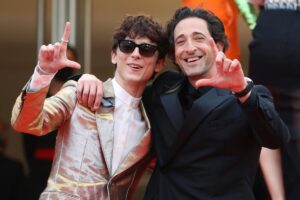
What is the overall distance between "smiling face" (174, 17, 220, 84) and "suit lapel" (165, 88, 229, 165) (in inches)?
5.9

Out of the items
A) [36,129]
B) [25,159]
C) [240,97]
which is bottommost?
[25,159]

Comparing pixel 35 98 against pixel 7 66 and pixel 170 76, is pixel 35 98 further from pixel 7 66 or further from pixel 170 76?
pixel 7 66

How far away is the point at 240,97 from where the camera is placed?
295 cm

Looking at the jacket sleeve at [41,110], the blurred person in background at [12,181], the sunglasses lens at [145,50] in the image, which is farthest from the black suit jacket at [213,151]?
the blurred person in background at [12,181]

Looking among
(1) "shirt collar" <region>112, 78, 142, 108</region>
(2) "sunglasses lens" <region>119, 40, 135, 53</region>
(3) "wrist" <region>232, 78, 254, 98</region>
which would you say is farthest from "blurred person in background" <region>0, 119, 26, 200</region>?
(3) "wrist" <region>232, 78, 254, 98</region>

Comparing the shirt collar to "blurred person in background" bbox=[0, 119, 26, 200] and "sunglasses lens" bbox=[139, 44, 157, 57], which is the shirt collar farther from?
"blurred person in background" bbox=[0, 119, 26, 200]

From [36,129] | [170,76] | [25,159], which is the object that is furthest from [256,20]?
[25,159]

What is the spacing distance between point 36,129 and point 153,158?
0.63 m

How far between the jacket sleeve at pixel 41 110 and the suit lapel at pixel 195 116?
0.47 m

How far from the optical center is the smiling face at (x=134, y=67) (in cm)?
339

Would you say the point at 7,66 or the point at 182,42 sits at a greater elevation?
the point at 182,42

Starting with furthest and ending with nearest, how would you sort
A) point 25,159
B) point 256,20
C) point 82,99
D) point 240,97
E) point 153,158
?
point 25,159 < point 256,20 < point 153,158 < point 82,99 < point 240,97

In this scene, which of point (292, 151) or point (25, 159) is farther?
point (25, 159)

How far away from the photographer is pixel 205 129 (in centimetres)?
320
